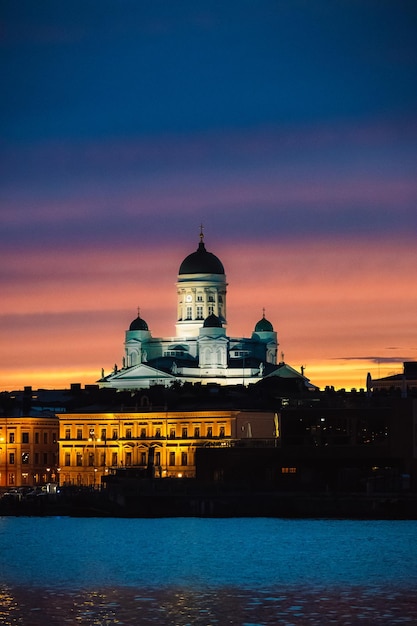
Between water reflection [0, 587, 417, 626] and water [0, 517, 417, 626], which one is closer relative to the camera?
water reflection [0, 587, 417, 626]

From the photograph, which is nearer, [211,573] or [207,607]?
[207,607]

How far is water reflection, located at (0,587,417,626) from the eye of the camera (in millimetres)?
82312

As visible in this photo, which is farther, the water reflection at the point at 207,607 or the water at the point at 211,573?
the water at the point at 211,573

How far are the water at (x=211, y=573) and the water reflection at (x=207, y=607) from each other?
0.04 m

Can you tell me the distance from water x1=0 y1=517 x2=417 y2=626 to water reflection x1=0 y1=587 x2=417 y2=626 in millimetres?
42

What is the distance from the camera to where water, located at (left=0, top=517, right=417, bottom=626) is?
3346 inches

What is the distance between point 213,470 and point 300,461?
9911 millimetres

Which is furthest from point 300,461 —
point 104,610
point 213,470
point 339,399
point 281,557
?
point 104,610

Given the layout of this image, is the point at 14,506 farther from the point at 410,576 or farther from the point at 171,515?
the point at 410,576

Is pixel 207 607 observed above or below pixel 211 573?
below

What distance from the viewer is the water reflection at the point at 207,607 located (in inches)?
3241

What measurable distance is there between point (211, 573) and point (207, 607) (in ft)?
57.5

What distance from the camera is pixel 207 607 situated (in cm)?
8750

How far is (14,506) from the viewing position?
550 ft
